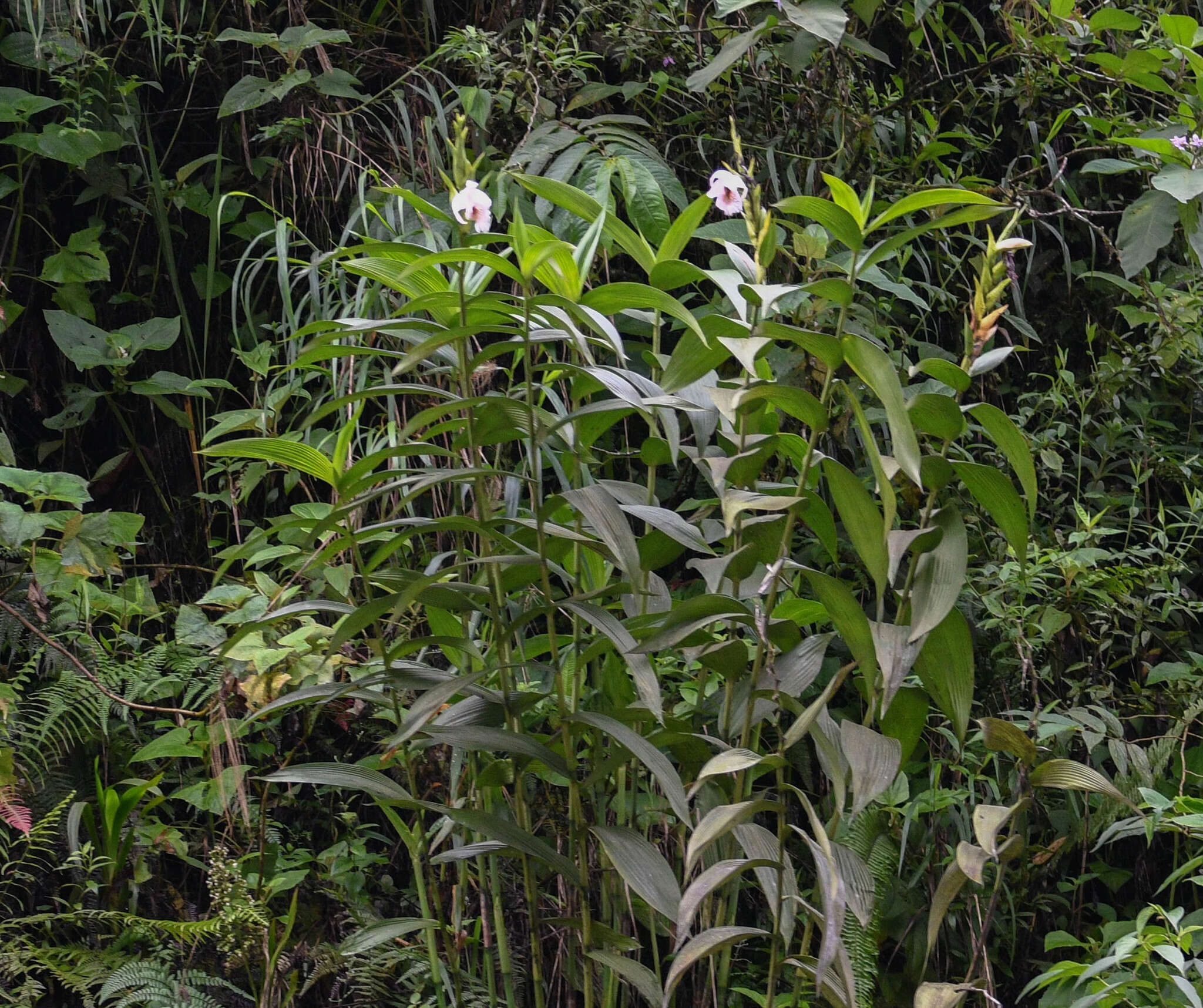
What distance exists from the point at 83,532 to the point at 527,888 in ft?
3.23

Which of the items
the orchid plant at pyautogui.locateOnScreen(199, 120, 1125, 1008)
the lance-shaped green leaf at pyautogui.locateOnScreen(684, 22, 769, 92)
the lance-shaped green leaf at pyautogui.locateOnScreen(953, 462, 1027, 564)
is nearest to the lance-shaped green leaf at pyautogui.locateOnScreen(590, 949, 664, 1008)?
the orchid plant at pyautogui.locateOnScreen(199, 120, 1125, 1008)

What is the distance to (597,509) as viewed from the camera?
0.97 meters

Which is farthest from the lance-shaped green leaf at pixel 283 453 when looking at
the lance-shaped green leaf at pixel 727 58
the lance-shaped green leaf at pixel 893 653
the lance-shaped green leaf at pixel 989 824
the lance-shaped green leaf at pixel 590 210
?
the lance-shaped green leaf at pixel 727 58

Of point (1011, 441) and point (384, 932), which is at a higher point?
point (1011, 441)

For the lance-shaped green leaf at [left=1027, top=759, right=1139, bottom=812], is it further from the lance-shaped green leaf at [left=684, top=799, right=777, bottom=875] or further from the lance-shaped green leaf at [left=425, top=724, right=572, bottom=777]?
the lance-shaped green leaf at [left=425, top=724, right=572, bottom=777]

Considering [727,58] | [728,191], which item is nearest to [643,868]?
[728,191]

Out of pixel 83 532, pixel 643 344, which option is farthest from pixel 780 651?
pixel 83 532

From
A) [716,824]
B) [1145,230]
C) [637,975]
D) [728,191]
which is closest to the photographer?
[716,824]

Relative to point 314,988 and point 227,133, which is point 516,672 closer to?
point 314,988

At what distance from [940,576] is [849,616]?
0.28 feet

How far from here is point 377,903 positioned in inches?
65.3

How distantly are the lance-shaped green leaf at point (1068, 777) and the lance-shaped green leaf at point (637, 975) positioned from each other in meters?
0.40

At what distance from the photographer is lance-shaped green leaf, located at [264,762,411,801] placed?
107 cm

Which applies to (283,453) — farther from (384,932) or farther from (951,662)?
(951,662)
